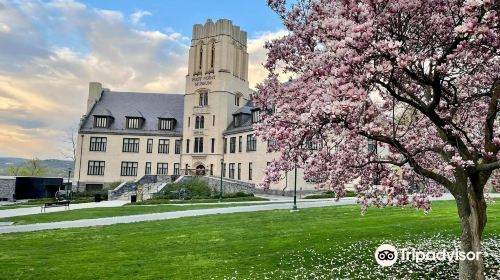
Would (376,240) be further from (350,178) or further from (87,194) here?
(87,194)

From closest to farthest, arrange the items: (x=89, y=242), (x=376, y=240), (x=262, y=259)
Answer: (x=262, y=259) → (x=376, y=240) → (x=89, y=242)

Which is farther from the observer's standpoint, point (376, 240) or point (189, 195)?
point (189, 195)

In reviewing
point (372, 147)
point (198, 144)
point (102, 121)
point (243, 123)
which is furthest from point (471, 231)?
point (102, 121)

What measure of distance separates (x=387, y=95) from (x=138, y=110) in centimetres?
5747

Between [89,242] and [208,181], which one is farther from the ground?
[208,181]

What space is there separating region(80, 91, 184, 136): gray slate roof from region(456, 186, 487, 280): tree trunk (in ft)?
177

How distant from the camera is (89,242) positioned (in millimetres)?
16031

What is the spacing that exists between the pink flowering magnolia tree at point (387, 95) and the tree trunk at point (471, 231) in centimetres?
2

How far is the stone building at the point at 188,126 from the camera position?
186ft

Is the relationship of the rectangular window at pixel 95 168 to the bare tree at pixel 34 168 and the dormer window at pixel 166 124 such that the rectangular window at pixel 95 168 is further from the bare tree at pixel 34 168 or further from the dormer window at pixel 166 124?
the bare tree at pixel 34 168

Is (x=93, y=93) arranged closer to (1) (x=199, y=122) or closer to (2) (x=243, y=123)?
(1) (x=199, y=122)

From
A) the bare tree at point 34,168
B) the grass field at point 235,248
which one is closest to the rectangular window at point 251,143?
the grass field at point 235,248

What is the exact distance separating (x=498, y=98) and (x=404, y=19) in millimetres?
2782

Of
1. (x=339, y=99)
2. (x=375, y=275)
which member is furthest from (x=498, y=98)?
(x=375, y=275)
